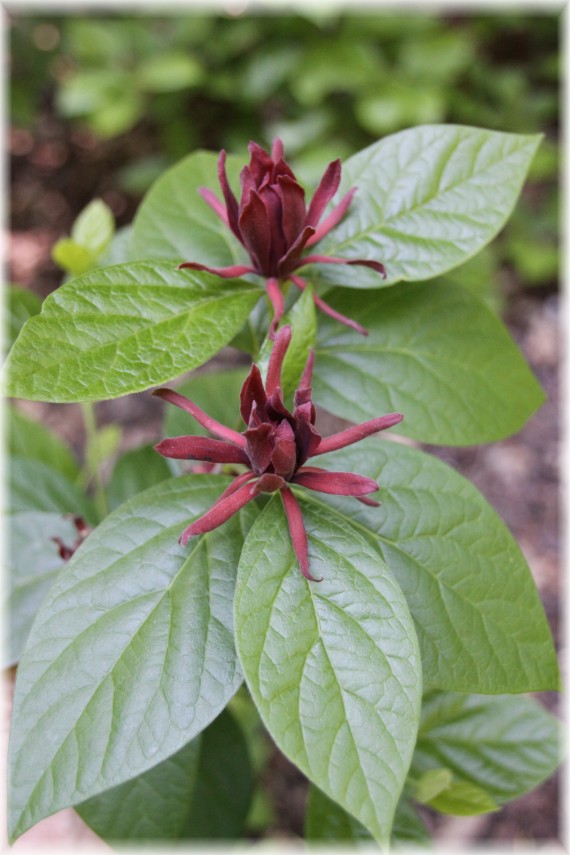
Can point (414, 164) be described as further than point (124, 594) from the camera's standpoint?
Yes

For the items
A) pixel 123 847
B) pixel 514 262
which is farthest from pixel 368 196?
pixel 514 262

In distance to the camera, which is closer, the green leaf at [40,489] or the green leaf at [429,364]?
the green leaf at [429,364]

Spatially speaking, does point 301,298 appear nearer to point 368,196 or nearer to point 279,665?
point 368,196

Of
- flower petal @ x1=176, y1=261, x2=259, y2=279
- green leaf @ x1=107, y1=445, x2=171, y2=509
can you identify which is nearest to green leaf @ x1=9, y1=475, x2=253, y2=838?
flower petal @ x1=176, y1=261, x2=259, y2=279

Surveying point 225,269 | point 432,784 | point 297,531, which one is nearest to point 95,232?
point 225,269

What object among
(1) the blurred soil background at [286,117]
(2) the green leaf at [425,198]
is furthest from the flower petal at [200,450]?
(1) the blurred soil background at [286,117]

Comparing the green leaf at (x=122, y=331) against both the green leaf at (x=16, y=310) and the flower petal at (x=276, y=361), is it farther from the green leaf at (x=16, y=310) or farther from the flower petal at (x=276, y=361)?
the green leaf at (x=16, y=310)
